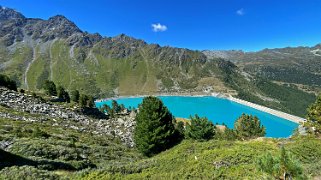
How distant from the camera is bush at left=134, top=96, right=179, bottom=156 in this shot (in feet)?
145

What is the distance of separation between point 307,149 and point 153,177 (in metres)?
17.0

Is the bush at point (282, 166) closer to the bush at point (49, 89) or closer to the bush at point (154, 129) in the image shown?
the bush at point (154, 129)

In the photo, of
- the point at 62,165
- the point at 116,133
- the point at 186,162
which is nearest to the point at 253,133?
the point at 116,133

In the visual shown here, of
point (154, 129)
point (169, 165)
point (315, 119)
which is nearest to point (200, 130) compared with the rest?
point (154, 129)

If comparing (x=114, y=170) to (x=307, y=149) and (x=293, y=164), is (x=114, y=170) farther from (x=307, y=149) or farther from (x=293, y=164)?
(x=307, y=149)

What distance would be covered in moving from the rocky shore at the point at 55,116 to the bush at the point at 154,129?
2010 centimetres

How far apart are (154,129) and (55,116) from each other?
35.3 metres

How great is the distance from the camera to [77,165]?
2812 cm

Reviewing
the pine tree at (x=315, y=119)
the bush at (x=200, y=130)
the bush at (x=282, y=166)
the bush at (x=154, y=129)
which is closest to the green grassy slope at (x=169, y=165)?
the bush at (x=282, y=166)

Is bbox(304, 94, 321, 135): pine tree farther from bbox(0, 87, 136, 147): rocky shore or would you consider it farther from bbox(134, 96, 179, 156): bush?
bbox(0, 87, 136, 147): rocky shore

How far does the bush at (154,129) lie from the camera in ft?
145

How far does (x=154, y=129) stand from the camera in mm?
44750

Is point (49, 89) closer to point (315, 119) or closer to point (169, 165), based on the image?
point (315, 119)

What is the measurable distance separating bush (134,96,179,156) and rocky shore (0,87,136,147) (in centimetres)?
2010
